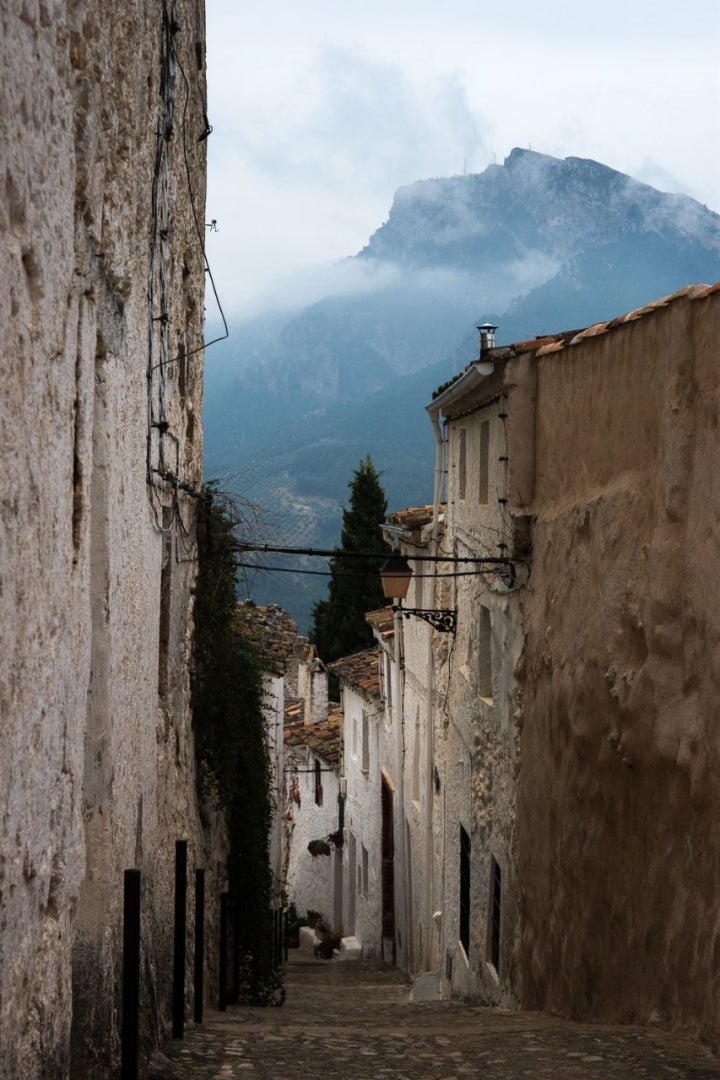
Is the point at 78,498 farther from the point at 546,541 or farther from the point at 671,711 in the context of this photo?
the point at 546,541

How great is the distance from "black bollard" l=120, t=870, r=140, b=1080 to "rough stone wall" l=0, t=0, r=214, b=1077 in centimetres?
17

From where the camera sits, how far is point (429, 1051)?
927 cm

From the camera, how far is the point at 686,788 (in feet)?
28.3

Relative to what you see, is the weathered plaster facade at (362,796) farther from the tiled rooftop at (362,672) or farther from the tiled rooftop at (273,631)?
the tiled rooftop at (273,631)

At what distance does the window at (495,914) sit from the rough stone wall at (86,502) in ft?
14.6

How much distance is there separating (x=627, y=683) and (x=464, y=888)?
8299 mm

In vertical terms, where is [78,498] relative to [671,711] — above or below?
above

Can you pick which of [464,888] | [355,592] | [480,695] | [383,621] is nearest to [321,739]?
[383,621]

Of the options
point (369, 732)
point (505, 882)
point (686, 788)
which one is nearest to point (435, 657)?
point (505, 882)

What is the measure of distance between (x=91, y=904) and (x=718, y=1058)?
3550 millimetres

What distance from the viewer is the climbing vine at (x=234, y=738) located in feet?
46.7

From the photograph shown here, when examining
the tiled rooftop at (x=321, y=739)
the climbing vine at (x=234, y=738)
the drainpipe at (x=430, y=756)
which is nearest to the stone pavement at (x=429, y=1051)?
the climbing vine at (x=234, y=738)

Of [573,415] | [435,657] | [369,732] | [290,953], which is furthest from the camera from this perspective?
[290,953]

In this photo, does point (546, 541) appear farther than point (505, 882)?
No
